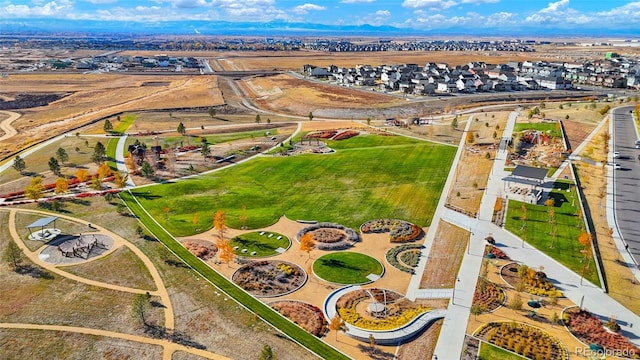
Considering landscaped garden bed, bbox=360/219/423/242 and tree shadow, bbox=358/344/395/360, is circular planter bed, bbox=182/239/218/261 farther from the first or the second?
tree shadow, bbox=358/344/395/360

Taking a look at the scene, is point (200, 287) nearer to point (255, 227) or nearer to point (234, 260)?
point (234, 260)

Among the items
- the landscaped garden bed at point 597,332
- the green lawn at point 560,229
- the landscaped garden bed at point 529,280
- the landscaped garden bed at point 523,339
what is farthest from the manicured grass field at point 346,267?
the green lawn at point 560,229

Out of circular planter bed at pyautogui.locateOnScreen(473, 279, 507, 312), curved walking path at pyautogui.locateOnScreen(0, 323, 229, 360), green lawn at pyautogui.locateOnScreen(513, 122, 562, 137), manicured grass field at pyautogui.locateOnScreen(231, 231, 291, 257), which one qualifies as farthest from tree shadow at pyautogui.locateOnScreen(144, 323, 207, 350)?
green lawn at pyautogui.locateOnScreen(513, 122, 562, 137)

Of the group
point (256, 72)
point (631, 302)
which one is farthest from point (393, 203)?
point (256, 72)

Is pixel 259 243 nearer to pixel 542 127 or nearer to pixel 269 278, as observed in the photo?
pixel 269 278

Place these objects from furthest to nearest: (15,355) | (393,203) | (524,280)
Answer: (393,203)
(524,280)
(15,355)

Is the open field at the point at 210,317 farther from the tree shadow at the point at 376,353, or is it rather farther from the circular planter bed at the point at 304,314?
the tree shadow at the point at 376,353

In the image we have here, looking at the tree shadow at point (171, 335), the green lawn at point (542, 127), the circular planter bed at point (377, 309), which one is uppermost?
the green lawn at point (542, 127)
